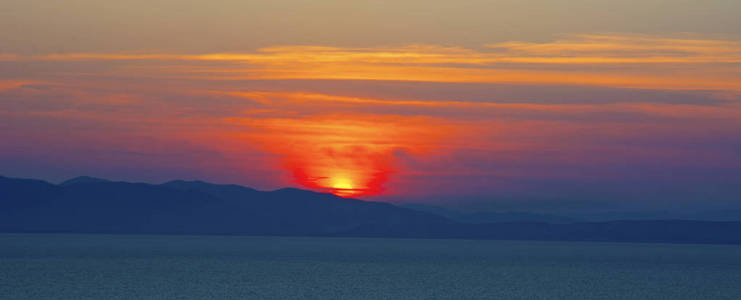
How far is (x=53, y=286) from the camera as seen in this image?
9750cm

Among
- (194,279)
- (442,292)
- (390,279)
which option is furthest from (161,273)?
(442,292)

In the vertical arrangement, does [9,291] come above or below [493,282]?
below

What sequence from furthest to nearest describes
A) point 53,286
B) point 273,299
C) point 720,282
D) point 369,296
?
point 720,282, point 53,286, point 369,296, point 273,299

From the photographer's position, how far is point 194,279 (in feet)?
366

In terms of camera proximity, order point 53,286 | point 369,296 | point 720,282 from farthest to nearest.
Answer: point 720,282 < point 53,286 < point 369,296

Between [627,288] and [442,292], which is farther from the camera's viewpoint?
[627,288]

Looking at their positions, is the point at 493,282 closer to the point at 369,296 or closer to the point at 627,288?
the point at 627,288

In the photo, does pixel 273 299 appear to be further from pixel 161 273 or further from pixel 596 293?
pixel 161 273

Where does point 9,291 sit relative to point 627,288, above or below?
below

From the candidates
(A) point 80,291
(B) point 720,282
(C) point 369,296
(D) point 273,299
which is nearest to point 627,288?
(B) point 720,282

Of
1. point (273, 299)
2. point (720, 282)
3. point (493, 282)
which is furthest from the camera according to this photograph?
point (720, 282)

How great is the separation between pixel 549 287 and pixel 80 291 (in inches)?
1830

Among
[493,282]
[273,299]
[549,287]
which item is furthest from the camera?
[493,282]

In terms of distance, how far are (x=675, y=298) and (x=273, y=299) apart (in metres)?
36.0
